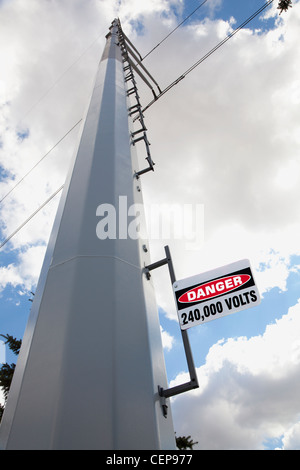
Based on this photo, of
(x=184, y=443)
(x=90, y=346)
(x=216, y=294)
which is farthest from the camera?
(x=184, y=443)

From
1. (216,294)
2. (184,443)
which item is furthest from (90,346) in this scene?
(184,443)

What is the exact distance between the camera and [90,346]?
91.1 inches

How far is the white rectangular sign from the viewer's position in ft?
7.75

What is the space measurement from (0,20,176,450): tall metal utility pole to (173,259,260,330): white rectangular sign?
0.50 meters

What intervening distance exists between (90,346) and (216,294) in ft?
3.89

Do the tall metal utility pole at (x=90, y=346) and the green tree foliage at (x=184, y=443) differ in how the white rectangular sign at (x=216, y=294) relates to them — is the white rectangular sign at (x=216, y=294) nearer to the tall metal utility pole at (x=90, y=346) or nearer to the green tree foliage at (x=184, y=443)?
the tall metal utility pole at (x=90, y=346)

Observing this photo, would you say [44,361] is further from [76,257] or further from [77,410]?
[76,257]

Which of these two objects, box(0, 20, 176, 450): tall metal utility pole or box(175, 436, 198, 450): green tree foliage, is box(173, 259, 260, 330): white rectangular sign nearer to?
box(0, 20, 176, 450): tall metal utility pole

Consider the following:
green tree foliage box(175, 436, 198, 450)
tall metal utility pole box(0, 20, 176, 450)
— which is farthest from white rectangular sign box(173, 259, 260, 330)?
green tree foliage box(175, 436, 198, 450)

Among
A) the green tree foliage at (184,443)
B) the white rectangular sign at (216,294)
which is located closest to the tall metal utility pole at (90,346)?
the white rectangular sign at (216,294)

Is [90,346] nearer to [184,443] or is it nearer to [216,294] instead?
[216,294]

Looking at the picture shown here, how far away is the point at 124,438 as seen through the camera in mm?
1912

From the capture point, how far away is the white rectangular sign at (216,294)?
2.36 meters
